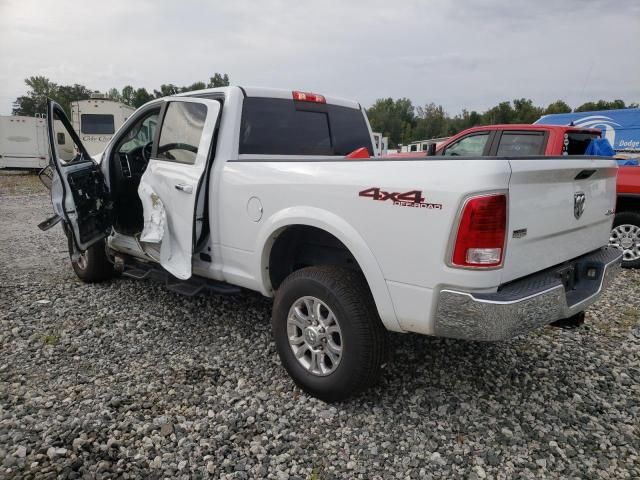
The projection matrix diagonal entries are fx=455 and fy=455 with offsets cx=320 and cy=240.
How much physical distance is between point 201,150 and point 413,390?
2273 mm

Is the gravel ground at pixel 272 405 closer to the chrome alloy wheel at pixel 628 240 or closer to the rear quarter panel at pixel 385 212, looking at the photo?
the rear quarter panel at pixel 385 212

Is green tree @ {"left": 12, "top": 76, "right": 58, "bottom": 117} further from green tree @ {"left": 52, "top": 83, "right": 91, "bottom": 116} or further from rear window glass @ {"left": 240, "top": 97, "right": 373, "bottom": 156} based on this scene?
rear window glass @ {"left": 240, "top": 97, "right": 373, "bottom": 156}

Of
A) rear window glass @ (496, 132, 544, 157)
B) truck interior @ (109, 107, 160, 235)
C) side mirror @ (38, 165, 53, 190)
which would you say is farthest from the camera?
rear window glass @ (496, 132, 544, 157)

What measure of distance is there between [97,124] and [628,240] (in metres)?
17.8

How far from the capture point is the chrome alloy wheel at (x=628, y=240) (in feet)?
19.1

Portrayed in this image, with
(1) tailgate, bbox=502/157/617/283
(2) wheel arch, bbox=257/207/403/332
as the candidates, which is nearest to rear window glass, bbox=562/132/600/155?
(1) tailgate, bbox=502/157/617/283

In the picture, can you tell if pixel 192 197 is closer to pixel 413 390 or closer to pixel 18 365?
pixel 18 365

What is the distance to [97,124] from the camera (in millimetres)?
17641

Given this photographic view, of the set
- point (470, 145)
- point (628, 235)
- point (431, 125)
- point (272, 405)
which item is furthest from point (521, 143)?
point (431, 125)

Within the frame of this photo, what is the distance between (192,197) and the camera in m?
3.37

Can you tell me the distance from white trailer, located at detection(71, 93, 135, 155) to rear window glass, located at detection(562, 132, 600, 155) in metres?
16.0

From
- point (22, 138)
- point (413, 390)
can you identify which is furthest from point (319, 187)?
point (22, 138)

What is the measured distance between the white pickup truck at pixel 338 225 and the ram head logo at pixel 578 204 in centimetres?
2

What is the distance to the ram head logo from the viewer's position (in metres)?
2.61
